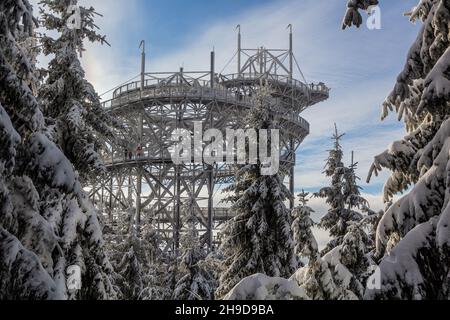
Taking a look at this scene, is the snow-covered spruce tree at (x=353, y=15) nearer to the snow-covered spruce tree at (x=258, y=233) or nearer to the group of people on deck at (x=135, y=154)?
the snow-covered spruce tree at (x=258, y=233)

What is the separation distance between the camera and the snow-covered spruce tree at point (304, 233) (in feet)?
39.5

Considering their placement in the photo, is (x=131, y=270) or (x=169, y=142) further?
(x=169, y=142)

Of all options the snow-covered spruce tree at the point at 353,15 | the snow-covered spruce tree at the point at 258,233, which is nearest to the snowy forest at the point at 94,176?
the snow-covered spruce tree at the point at 353,15

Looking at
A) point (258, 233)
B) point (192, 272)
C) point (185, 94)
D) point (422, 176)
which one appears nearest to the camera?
point (422, 176)

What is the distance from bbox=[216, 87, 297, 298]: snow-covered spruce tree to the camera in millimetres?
17422

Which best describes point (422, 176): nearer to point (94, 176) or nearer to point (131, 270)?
point (94, 176)

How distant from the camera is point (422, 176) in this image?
20.9 feet

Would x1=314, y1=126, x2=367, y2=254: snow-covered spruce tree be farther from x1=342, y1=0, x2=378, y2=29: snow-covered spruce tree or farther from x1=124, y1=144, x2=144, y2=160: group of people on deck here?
x1=124, y1=144, x2=144, y2=160: group of people on deck

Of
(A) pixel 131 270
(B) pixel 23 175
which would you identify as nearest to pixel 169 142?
(A) pixel 131 270

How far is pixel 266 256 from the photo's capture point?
17781 mm

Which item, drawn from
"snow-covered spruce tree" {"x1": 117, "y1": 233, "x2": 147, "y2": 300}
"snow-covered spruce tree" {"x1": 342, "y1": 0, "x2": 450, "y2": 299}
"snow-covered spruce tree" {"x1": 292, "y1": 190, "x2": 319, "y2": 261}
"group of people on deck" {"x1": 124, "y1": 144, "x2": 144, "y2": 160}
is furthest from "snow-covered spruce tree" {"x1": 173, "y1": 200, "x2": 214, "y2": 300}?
"group of people on deck" {"x1": 124, "y1": 144, "x2": 144, "y2": 160}

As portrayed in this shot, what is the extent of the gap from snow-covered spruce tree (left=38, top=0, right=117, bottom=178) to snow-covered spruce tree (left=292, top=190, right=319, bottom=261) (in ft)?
16.5

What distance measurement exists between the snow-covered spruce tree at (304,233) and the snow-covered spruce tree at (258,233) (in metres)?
1.55

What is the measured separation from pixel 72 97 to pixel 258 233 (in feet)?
24.5
